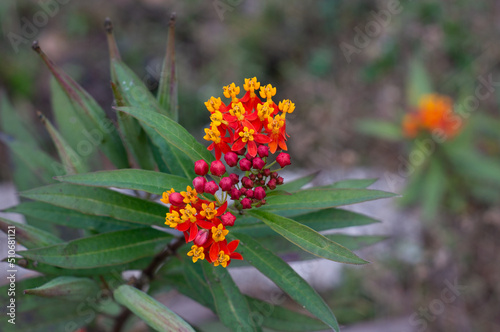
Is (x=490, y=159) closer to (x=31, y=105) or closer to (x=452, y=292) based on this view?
(x=452, y=292)

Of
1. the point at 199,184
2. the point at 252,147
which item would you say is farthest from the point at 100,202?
the point at 252,147

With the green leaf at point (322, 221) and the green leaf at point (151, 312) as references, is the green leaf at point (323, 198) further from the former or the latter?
the green leaf at point (151, 312)

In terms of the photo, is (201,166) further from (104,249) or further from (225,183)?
(104,249)

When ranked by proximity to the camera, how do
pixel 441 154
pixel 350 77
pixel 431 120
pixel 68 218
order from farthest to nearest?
pixel 350 77, pixel 441 154, pixel 431 120, pixel 68 218

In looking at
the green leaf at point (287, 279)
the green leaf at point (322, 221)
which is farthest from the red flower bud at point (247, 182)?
the green leaf at point (322, 221)

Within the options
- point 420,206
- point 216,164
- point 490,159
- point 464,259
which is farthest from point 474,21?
point 216,164
